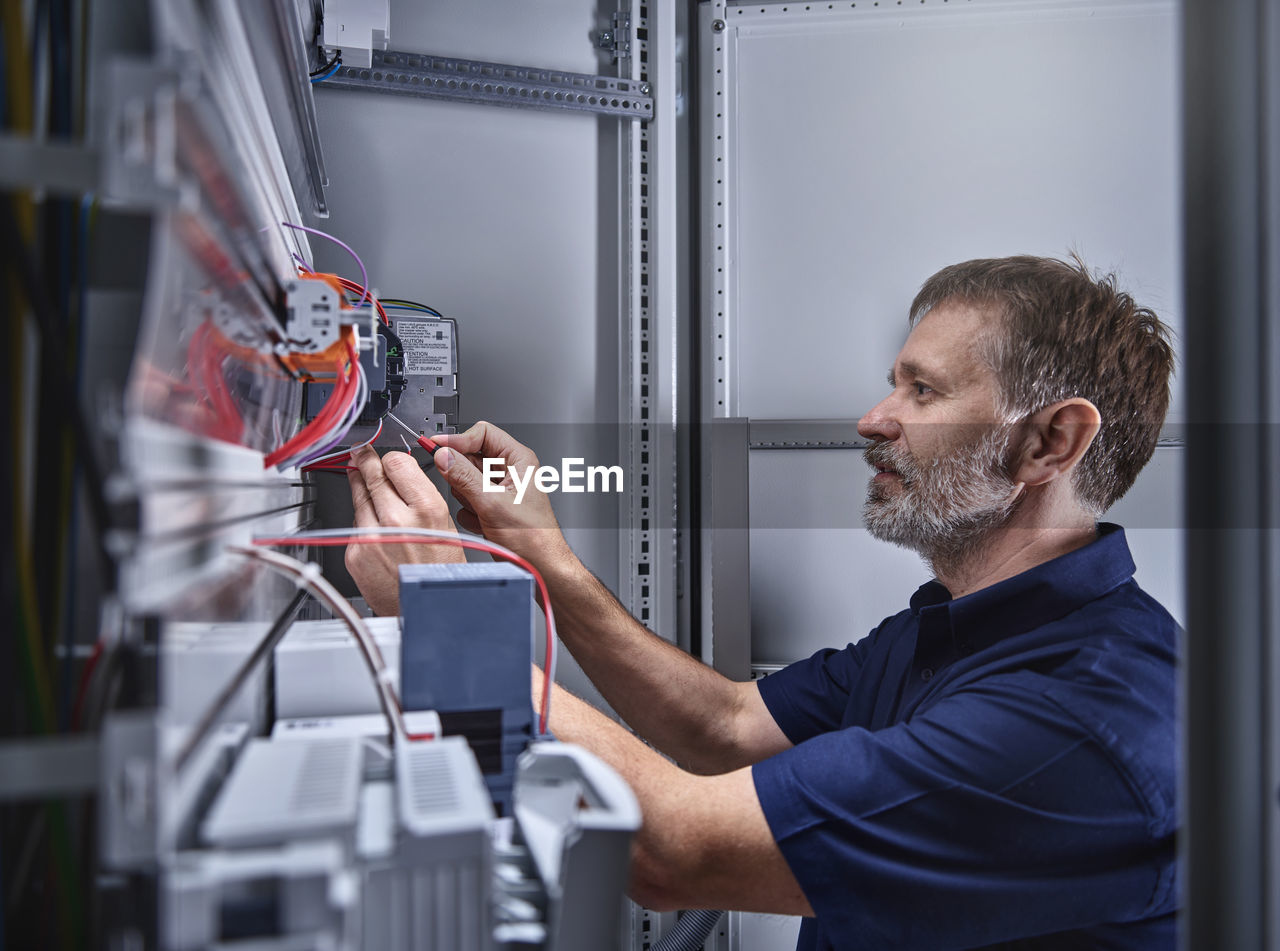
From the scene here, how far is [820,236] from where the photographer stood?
1.41m

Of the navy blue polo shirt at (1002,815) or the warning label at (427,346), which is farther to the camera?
the warning label at (427,346)

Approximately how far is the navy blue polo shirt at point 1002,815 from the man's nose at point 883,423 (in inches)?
18.4

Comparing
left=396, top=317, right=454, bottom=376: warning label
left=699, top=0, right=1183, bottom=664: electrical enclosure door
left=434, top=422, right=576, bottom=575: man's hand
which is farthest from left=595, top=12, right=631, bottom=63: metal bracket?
left=434, top=422, right=576, bottom=575: man's hand

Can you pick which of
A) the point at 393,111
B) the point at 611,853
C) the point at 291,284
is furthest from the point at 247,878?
the point at 393,111

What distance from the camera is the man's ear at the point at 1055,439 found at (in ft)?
3.75

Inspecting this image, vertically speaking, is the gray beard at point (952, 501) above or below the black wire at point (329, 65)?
below

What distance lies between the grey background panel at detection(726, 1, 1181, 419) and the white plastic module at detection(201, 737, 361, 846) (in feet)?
3.54

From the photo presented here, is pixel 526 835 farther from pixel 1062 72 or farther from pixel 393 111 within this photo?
pixel 1062 72

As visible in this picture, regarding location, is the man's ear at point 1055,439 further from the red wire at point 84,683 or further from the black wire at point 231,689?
the red wire at point 84,683

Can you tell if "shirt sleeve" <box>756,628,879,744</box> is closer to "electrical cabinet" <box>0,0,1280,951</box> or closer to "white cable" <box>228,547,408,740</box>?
"electrical cabinet" <box>0,0,1280,951</box>

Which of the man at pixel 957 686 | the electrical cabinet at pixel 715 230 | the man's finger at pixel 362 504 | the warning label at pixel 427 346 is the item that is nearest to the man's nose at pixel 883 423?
the man at pixel 957 686

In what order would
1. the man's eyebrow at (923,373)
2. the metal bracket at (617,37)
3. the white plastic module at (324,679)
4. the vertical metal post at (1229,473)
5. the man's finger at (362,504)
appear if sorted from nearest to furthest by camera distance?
the vertical metal post at (1229,473) < the white plastic module at (324,679) < the man's finger at (362,504) < the man's eyebrow at (923,373) < the metal bracket at (617,37)

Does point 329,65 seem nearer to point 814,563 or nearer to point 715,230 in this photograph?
point 715,230

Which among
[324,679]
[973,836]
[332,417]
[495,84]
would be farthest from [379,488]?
[973,836]
